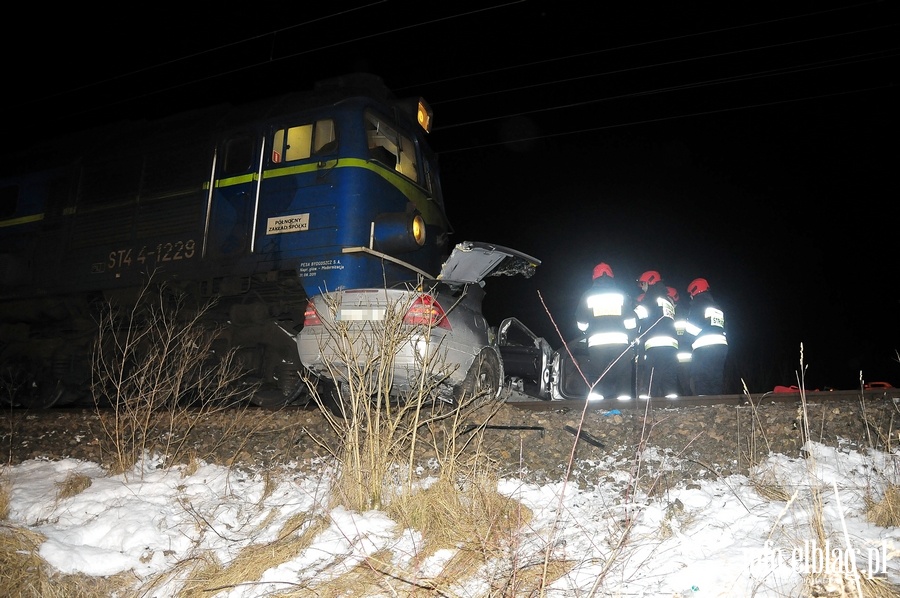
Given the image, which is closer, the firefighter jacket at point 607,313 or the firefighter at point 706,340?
the firefighter jacket at point 607,313

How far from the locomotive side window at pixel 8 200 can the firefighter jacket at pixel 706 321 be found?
29.1ft

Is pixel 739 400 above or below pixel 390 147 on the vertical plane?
below

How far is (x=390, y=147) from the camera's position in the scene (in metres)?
7.16

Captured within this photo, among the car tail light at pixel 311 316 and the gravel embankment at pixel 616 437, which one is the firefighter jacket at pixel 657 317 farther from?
the car tail light at pixel 311 316

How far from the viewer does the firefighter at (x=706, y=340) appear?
6637 millimetres

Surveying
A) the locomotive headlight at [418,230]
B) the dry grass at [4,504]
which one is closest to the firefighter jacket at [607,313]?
the locomotive headlight at [418,230]

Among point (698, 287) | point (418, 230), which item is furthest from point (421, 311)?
point (698, 287)

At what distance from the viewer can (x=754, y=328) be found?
29.8 m

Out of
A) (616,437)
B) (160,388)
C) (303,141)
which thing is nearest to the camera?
(616,437)

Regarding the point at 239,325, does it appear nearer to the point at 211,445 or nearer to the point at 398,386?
the point at 211,445

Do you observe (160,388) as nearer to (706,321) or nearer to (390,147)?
(390,147)

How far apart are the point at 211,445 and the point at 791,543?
172 inches

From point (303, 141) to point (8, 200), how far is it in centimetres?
514

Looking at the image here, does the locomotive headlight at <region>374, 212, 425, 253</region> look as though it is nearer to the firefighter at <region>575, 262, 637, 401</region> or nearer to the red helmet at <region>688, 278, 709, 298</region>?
the firefighter at <region>575, 262, 637, 401</region>
